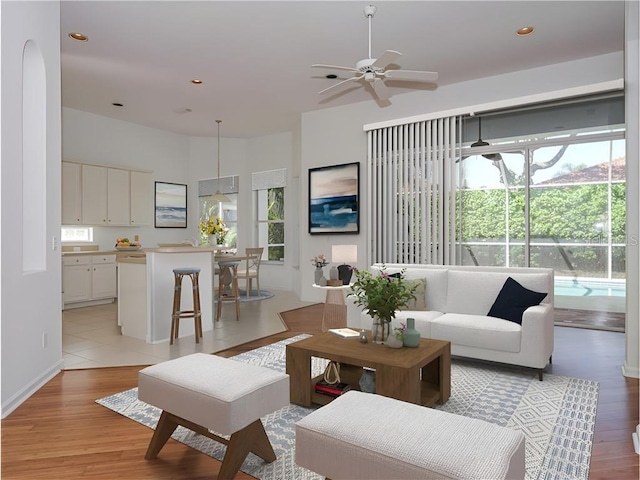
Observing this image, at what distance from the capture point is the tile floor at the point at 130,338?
4.04m

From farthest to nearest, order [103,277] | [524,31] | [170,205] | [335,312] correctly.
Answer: [170,205]
[103,277]
[335,312]
[524,31]

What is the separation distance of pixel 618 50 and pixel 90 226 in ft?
27.0

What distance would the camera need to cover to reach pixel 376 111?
6.59 m

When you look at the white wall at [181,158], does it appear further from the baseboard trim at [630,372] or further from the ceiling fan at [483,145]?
the baseboard trim at [630,372]

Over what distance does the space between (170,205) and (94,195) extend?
6.04 feet

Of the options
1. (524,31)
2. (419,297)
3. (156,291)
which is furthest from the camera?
(156,291)

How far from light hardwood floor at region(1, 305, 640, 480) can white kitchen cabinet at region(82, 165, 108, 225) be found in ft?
13.8

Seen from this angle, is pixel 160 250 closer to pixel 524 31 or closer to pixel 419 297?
pixel 419 297

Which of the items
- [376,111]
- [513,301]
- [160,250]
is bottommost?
[513,301]

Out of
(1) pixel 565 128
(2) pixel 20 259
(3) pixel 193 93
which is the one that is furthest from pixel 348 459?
(3) pixel 193 93

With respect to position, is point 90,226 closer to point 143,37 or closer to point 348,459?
point 143,37

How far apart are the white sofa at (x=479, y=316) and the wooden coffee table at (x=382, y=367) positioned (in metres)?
0.65

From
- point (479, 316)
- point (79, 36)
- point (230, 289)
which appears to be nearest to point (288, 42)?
point (79, 36)

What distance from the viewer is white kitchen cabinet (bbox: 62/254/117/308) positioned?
→ 6637mm
